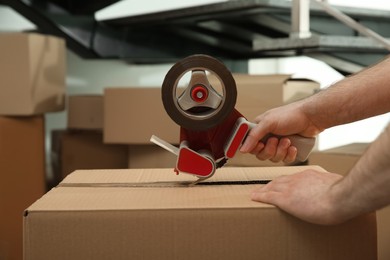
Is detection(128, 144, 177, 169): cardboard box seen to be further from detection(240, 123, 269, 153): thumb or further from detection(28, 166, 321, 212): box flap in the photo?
detection(240, 123, 269, 153): thumb

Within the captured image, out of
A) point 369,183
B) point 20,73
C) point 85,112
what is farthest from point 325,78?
point 369,183

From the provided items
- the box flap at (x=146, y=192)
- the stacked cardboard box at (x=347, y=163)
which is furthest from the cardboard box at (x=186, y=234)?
the stacked cardboard box at (x=347, y=163)

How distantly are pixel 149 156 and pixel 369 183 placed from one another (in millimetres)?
1196

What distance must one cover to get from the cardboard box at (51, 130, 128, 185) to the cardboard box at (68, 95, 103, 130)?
4cm

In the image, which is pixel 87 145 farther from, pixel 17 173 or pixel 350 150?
pixel 350 150

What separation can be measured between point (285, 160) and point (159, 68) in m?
1.95

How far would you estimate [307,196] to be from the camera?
67 centimetres

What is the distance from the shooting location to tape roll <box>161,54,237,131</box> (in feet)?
2.44

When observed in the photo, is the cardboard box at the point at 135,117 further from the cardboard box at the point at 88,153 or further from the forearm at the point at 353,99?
the forearm at the point at 353,99

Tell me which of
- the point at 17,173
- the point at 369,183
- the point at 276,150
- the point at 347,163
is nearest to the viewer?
the point at 369,183

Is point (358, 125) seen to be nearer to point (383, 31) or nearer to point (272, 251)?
point (383, 31)

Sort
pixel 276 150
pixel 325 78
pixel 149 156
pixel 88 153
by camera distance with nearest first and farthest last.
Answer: pixel 276 150 → pixel 149 156 → pixel 88 153 → pixel 325 78

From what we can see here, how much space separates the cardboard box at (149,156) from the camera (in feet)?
5.72

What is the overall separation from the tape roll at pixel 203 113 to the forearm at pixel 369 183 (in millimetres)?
204
